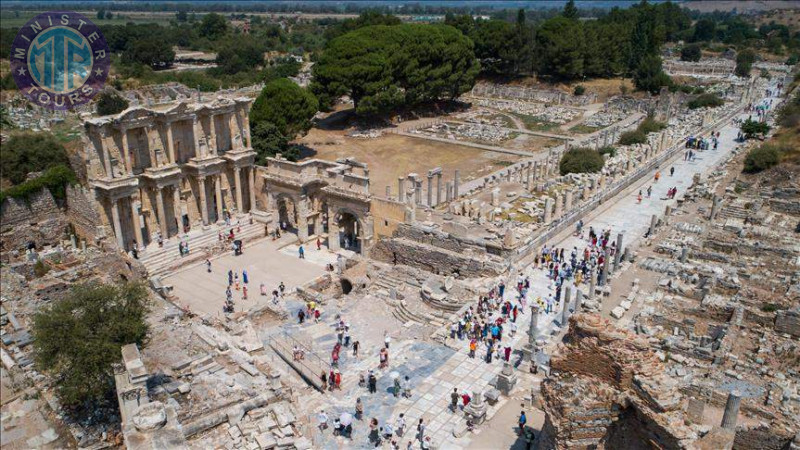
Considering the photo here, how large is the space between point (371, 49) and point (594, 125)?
952 inches

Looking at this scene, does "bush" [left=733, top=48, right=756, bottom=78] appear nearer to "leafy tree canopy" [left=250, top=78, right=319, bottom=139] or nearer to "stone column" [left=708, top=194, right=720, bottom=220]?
"stone column" [left=708, top=194, right=720, bottom=220]

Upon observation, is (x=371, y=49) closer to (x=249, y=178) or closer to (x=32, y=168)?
(x=249, y=178)

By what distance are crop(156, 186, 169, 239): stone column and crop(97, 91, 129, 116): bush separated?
84.5 feet

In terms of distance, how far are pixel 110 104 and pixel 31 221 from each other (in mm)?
26407

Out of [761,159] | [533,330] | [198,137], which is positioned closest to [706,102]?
[761,159]

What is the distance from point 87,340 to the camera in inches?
710

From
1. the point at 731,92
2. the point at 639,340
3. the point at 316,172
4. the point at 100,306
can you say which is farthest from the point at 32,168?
the point at 731,92

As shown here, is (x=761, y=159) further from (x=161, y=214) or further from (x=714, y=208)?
(x=161, y=214)

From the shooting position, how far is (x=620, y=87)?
77.3 m

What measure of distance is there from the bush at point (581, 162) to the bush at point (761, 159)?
9184mm

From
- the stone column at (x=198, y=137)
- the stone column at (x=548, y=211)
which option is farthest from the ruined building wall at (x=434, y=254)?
the stone column at (x=198, y=137)

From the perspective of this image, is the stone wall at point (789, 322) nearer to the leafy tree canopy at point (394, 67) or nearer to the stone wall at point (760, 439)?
the stone wall at point (760, 439)

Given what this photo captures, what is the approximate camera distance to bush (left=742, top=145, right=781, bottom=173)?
1561 inches

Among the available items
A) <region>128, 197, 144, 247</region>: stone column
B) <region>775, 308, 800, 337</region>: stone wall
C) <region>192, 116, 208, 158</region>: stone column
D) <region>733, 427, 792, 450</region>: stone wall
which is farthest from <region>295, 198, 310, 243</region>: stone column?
<region>733, 427, 792, 450</region>: stone wall
